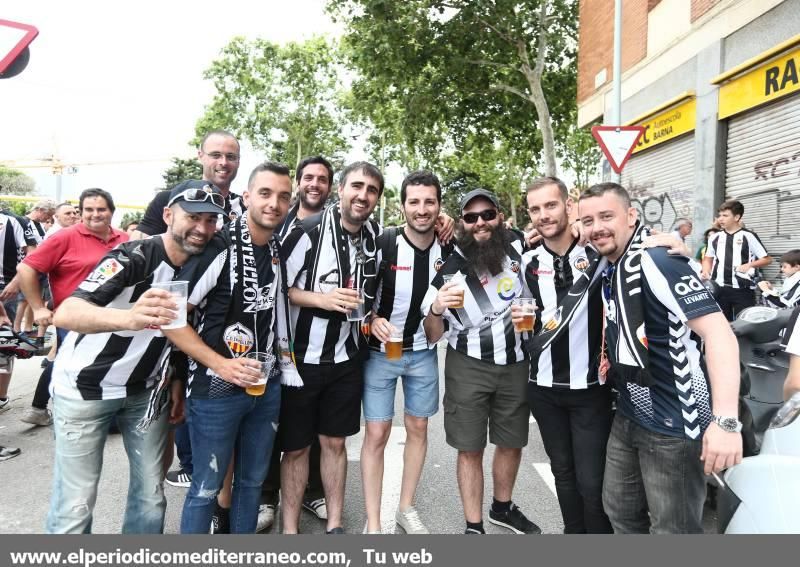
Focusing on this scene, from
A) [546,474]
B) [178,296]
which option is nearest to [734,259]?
[546,474]

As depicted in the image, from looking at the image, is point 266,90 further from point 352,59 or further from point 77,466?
point 77,466

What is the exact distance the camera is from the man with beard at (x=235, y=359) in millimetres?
2584

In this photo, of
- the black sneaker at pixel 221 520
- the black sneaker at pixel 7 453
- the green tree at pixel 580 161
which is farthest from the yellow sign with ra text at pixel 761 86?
the green tree at pixel 580 161

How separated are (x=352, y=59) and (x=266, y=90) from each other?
21503 millimetres

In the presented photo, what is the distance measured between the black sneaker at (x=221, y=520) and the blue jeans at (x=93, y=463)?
63 centimetres

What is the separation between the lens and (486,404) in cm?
339

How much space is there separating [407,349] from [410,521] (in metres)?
1.09

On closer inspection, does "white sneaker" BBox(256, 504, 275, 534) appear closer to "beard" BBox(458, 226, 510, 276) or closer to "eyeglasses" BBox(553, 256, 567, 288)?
"beard" BBox(458, 226, 510, 276)

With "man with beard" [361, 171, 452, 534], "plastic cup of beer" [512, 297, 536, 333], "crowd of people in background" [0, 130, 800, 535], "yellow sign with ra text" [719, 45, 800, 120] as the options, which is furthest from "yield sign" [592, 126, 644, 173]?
"plastic cup of beer" [512, 297, 536, 333]

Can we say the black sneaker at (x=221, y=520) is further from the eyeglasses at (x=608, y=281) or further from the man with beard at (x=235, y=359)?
the eyeglasses at (x=608, y=281)

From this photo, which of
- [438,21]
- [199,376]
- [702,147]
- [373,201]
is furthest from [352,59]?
[199,376]

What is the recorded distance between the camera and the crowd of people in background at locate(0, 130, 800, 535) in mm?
2264

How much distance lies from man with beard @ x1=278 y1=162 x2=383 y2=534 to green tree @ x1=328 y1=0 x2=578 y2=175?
11.7m

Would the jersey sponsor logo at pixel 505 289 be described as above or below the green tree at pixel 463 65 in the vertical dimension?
below
